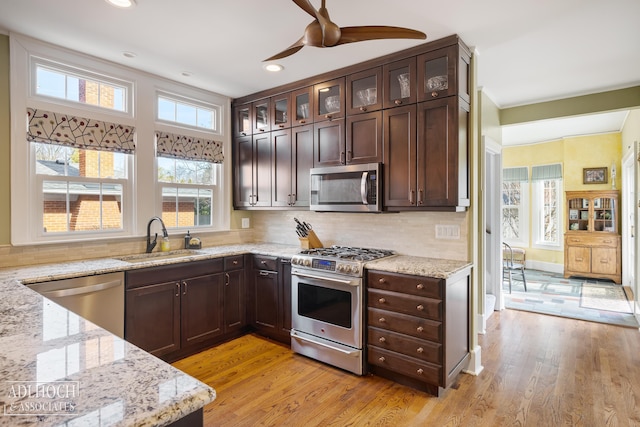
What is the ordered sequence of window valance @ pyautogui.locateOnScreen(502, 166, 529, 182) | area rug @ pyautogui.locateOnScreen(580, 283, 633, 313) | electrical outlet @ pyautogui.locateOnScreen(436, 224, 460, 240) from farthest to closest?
1. window valance @ pyautogui.locateOnScreen(502, 166, 529, 182)
2. area rug @ pyautogui.locateOnScreen(580, 283, 633, 313)
3. electrical outlet @ pyautogui.locateOnScreen(436, 224, 460, 240)

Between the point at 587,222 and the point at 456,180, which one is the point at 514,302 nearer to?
the point at 587,222

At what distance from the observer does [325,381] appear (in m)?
2.77

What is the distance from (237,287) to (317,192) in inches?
49.7

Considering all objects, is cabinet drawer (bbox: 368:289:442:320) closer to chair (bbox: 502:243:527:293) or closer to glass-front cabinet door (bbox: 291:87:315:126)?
glass-front cabinet door (bbox: 291:87:315:126)

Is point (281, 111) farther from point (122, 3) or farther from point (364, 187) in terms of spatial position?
point (122, 3)

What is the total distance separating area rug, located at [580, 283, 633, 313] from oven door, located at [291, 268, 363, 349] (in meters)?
3.80

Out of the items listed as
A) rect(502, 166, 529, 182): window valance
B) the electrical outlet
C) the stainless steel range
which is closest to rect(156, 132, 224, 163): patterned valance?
the stainless steel range

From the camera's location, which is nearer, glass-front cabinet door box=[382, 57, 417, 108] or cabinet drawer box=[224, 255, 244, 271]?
glass-front cabinet door box=[382, 57, 417, 108]

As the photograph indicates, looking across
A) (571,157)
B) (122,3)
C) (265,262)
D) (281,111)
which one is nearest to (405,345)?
(265,262)

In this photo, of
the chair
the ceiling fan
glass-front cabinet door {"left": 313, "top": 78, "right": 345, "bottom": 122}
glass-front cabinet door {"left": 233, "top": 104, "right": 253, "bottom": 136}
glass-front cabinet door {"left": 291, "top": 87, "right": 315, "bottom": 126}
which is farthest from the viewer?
the chair

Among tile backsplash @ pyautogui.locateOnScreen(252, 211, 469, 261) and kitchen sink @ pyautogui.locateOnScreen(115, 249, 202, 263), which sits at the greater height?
tile backsplash @ pyautogui.locateOnScreen(252, 211, 469, 261)

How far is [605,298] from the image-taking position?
A: 512 cm

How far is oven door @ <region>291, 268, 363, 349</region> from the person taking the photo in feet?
9.22

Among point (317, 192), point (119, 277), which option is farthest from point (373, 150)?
point (119, 277)
